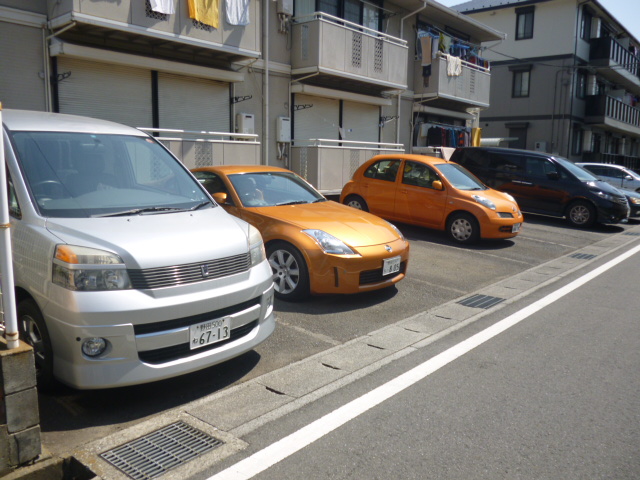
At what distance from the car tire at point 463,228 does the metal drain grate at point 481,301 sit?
10.8 ft

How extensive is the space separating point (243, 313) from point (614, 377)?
2991mm

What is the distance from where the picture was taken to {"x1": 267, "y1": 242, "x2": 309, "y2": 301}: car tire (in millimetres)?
6102

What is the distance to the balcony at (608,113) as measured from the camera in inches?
1186

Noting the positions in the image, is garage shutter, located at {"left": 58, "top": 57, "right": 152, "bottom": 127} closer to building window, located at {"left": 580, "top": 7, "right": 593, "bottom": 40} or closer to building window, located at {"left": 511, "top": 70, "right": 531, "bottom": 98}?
building window, located at {"left": 511, "top": 70, "right": 531, "bottom": 98}

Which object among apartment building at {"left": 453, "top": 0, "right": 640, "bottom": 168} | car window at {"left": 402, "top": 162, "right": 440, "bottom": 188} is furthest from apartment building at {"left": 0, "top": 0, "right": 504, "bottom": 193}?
apartment building at {"left": 453, "top": 0, "right": 640, "bottom": 168}

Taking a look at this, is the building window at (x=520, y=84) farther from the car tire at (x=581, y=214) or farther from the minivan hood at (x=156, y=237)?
the minivan hood at (x=156, y=237)

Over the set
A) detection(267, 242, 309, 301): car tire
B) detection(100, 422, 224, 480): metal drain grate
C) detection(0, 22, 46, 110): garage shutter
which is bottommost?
detection(100, 422, 224, 480): metal drain grate

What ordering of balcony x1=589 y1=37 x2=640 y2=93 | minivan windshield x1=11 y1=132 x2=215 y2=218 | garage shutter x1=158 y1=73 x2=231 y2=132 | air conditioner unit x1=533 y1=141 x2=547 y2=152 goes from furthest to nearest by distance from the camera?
1. balcony x1=589 y1=37 x2=640 y2=93
2. air conditioner unit x1=533 y1=141 x2=547 y2=152
3. garage shutter x1=158 y1=73 x2=231 y2=132
4. minivan windshield x1=11 y1=132 x2=215 y2=218

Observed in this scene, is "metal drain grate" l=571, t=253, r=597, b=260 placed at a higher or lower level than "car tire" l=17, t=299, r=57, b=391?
lower

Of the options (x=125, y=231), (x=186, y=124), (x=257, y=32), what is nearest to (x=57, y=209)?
(x=125, y=231)

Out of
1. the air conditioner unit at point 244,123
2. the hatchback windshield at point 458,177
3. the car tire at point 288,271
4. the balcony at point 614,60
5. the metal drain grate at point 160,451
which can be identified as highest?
the balcony at point 614,60

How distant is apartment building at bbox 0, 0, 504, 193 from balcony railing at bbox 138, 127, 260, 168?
0.08 ft

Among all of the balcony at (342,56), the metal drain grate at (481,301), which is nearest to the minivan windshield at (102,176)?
the metal drain grate at (481,301)

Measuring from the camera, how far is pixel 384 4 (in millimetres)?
16500
